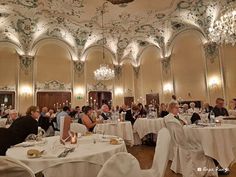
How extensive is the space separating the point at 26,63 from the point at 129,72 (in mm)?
7532

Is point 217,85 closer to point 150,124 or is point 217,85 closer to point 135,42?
point 150,124

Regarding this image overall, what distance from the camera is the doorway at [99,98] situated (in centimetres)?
1418

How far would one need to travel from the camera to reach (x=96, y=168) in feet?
4.91

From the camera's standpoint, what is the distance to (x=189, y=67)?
39.3 feet

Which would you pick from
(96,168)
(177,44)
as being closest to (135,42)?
(177,44)

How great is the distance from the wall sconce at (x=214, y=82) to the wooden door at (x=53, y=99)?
9063 mm

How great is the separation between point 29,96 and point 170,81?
368 inches

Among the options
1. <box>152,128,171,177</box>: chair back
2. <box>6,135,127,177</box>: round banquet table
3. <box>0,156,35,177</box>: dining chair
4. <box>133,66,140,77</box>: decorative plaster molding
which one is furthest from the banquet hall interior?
<box>0,156,35,177</box>: dining chair

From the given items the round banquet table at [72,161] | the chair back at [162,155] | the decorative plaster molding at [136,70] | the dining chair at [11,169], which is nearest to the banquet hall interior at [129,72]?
the decorative plaster molding at [136,70]

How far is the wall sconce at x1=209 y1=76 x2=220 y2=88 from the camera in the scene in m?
10.5

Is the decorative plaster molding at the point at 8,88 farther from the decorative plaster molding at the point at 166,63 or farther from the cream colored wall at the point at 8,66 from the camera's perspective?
the decorative plaster molding at the point at 166,63

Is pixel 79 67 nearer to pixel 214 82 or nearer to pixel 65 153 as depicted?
pixel 214 82

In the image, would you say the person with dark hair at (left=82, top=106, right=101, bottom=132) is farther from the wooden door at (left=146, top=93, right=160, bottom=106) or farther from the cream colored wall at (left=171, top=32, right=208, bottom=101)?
the wooden door at (left=146, top=93, right=160, bottom=106)

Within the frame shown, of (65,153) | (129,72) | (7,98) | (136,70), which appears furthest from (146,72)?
(65,153)
